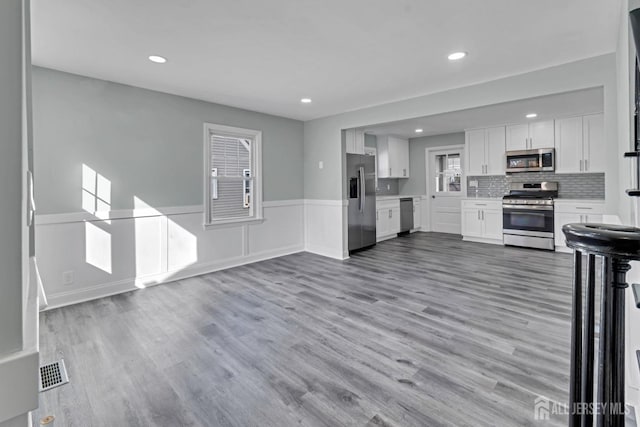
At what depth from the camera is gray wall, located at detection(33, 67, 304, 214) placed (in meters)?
3.17

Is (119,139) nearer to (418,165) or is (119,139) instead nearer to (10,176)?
(10,176)

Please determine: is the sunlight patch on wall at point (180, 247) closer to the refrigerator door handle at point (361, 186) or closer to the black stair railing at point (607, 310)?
the refrigerator door handle at point (361, 186)

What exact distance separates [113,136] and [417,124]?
504 cm

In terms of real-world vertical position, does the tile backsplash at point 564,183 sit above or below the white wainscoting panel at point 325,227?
above

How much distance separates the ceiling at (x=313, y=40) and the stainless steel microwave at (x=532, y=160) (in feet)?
10.7

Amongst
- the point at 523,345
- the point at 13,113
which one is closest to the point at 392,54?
the point at 523,345

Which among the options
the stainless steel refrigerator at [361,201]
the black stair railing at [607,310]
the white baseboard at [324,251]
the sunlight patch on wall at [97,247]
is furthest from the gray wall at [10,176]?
the stainless steel refrigerator at [361,201]

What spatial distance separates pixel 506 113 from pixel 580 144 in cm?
163

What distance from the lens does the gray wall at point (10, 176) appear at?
49 centimetres

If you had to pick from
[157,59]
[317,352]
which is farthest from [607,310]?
[157,59]

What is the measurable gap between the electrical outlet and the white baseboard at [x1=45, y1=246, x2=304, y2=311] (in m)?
0.10

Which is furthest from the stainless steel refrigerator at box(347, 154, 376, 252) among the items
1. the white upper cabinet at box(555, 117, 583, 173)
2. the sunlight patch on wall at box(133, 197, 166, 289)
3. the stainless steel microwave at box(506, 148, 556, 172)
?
the white upper cabinet at box(555, 117, 583, 173)

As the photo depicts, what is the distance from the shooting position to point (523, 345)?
236 cm

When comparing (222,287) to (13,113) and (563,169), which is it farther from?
(563,169)
